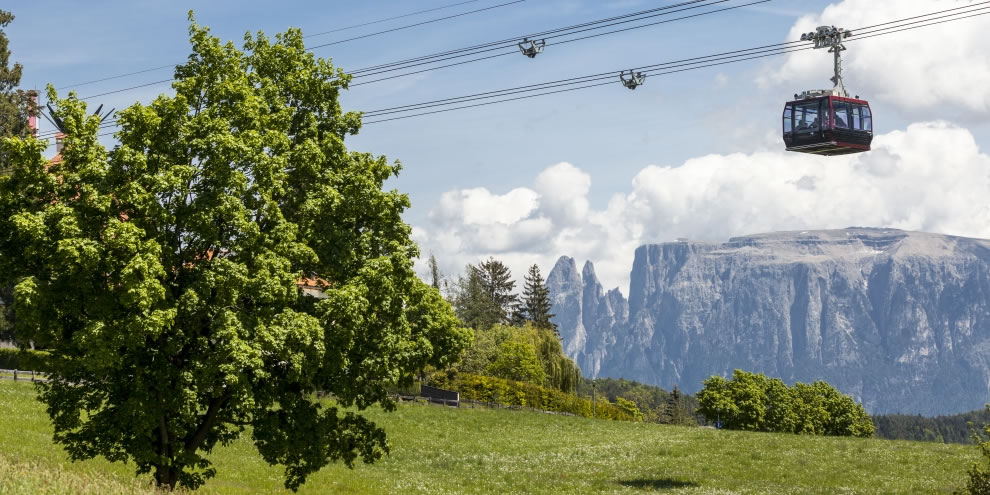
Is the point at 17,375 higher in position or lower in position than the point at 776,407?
lower

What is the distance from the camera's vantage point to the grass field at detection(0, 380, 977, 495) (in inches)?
1779

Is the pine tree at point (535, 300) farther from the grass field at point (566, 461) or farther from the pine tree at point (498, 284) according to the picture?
the grass field at point (566, 461)

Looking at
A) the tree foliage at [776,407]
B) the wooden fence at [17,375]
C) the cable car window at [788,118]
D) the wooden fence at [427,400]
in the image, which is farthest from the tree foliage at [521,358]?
the cable car window at [788,118]

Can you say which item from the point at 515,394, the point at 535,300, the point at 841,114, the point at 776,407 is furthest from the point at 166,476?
the point at 535,300

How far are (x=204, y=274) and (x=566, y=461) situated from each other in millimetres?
36117

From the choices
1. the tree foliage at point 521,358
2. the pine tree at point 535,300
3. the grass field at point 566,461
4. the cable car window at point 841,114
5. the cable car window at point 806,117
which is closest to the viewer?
the grass field at point 566,461

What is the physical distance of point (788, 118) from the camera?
56.5 m

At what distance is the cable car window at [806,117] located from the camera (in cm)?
5466

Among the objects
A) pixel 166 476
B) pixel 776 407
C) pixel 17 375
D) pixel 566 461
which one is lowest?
pixel 566 461

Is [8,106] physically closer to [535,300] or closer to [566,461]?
[566,461]

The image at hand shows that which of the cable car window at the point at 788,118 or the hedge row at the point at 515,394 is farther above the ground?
the cable car window at the point at 788,118

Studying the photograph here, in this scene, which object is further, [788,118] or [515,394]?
[515,394]

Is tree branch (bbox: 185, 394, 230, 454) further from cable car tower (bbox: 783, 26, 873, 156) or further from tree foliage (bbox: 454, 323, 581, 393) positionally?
tree foliage (bbox: 454, 323, 581, 393)

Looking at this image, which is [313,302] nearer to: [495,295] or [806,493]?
[806,493]
